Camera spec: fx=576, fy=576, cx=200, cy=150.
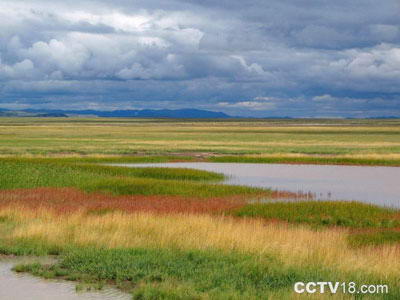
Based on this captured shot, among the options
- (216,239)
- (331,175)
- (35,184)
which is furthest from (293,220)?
(331,175)

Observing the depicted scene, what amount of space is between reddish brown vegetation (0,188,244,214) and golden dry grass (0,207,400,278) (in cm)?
337

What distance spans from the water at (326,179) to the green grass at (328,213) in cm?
350

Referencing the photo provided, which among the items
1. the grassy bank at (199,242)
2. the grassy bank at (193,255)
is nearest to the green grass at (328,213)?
the grassy bank at (199,242)

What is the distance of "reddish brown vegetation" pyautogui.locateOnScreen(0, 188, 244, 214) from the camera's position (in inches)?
961

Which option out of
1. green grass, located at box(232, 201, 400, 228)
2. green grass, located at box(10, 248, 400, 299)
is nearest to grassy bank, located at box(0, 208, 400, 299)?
green grass, located at box(10, 248, 400, 299)

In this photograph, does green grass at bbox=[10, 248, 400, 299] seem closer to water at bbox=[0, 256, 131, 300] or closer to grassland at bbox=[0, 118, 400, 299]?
grassland at bbox=[0, 118, 400, 299]

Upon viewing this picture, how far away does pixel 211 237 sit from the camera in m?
16.9

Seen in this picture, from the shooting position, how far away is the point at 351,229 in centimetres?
2127

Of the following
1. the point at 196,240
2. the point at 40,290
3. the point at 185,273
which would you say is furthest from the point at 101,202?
the point at 40,290

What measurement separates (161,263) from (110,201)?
46.9ft

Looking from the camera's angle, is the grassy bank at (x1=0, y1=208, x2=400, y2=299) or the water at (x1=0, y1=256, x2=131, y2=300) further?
the grassy bank at (x1=0, y1=208, x2=400, y2=299)

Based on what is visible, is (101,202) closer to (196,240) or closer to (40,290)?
(196,240)

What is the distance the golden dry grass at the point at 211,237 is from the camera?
14.4m

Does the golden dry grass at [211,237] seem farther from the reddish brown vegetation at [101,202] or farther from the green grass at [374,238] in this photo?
the reddish brown vegetation at [101,202]
